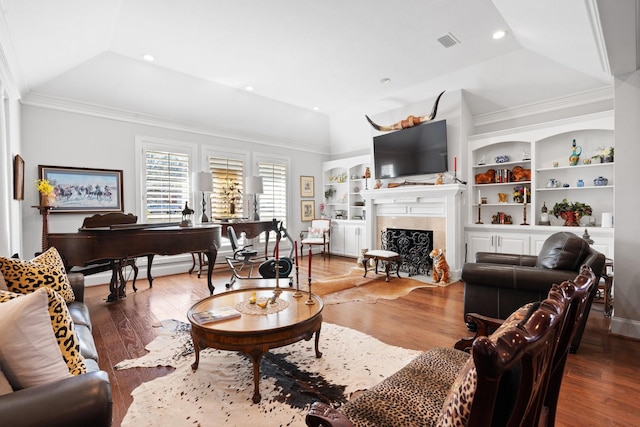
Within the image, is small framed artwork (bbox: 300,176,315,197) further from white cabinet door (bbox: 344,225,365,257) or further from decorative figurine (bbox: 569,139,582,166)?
decorative figurine (bbox: 569,139,582,166)

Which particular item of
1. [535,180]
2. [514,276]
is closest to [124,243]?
[514,276]

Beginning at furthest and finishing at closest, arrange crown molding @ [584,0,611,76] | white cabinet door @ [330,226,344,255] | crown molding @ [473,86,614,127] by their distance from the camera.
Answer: white cabinet door @ [330,226,344,255]
crown molding @ [473,86,614,127]
crown molding @ [584,0,611,76]

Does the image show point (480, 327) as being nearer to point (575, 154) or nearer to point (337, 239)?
point (575, 154)

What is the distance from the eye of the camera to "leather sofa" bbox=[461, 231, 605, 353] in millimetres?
2504

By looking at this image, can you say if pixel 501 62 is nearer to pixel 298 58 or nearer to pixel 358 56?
pixel 358 56

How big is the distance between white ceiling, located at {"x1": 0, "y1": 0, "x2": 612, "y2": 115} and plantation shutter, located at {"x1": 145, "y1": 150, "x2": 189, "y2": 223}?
0.97 metres

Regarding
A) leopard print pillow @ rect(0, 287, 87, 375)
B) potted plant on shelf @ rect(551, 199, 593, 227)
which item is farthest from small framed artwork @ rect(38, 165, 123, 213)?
potted plant on shelf @ rect(551, 199, 593, 227)

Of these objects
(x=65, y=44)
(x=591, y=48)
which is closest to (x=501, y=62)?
(x=591, y=48)

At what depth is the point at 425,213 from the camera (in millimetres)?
5527

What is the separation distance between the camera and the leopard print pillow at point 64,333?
4.14 ft

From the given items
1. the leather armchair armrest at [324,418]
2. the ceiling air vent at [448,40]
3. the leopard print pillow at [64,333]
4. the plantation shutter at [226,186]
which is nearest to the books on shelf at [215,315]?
the leopard print pillow at [64,333]

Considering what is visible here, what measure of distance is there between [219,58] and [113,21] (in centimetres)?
129

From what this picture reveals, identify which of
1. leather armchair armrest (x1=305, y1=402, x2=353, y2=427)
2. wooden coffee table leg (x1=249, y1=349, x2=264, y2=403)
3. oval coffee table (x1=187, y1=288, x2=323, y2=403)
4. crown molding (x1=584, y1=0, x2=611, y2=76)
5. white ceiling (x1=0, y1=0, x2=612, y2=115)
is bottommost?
wooden coffee table leg (x1=249, y1=349, x2=264, y2=403)

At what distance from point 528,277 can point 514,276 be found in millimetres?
105
